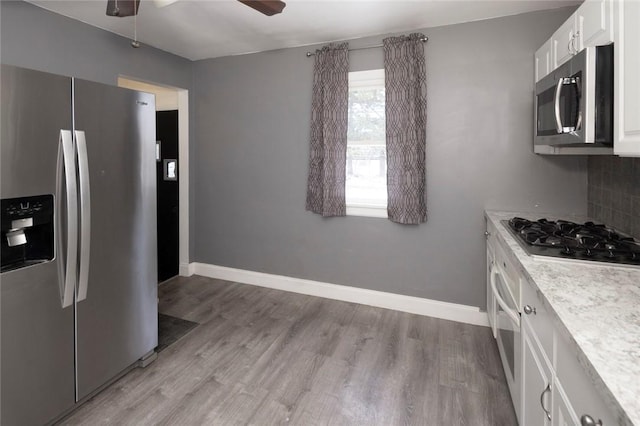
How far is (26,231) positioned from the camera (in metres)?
1.63

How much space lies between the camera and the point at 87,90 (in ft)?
5.87

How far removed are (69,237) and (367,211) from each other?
2348 mm

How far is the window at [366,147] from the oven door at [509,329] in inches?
52.7

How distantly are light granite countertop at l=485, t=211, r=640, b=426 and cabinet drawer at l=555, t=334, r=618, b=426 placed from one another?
0.15 feet

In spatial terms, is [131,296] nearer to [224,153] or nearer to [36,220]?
[36,220]

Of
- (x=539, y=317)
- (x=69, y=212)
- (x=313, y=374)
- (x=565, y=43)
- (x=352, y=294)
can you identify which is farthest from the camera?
(x=352, y=294)

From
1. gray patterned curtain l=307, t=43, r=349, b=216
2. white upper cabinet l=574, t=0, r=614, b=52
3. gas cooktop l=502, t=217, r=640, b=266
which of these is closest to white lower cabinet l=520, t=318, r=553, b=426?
gas cooktop l=502, t=217, r=640, b=266

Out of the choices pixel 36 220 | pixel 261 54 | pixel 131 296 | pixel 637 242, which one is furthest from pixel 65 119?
pixel 637 242

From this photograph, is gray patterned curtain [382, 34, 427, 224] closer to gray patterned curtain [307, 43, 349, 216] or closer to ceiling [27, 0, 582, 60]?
ceiling [27, 0, 582, 60]

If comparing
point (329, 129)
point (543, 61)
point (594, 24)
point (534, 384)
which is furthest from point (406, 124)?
point (534, 384)

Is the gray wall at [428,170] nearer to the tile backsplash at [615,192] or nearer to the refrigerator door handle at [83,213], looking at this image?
the tile backsplash at [615,192]

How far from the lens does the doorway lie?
4.00 meters

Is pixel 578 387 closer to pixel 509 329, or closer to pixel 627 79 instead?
pixel 509 329

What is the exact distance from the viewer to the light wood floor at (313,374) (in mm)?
1853
